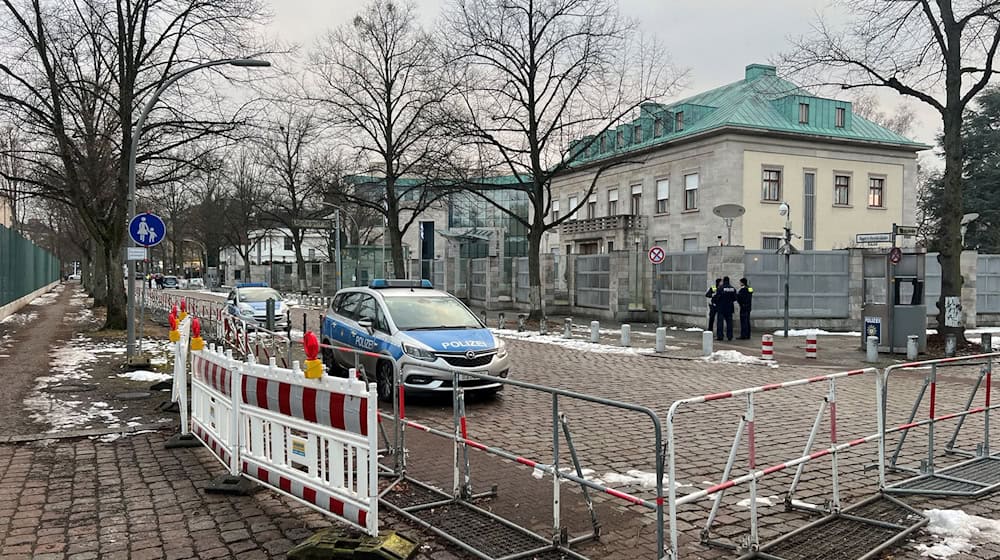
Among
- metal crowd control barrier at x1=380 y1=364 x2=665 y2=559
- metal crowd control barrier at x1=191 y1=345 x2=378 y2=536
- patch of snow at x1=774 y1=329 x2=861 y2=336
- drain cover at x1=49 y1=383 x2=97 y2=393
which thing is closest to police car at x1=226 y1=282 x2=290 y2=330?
drain cover at x1=49 y1=383 x2=97 y2=393

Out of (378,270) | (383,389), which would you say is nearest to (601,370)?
(383,389)

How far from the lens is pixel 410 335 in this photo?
1077cm

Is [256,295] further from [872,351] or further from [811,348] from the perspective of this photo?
[872,351]

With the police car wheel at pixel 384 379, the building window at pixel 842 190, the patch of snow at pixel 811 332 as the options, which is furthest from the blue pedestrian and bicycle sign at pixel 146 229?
the building window at pixel 842 190

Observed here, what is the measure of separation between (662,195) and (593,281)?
16.5m

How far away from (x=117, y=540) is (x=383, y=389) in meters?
5.48

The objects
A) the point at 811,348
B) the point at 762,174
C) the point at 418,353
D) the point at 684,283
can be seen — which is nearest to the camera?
the point at 418,353

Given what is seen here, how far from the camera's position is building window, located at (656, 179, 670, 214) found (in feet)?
147

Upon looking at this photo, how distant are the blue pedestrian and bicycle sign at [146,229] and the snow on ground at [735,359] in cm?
1215

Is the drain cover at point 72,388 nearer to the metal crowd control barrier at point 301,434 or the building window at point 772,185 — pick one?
the metal crowd control barrier at point 301,434

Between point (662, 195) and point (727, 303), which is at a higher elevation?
point (662, 195)

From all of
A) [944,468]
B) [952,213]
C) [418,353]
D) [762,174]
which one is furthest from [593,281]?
[944,468]

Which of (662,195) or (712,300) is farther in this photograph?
(662,195)

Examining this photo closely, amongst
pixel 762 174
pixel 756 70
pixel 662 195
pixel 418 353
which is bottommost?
pixel 418 353
